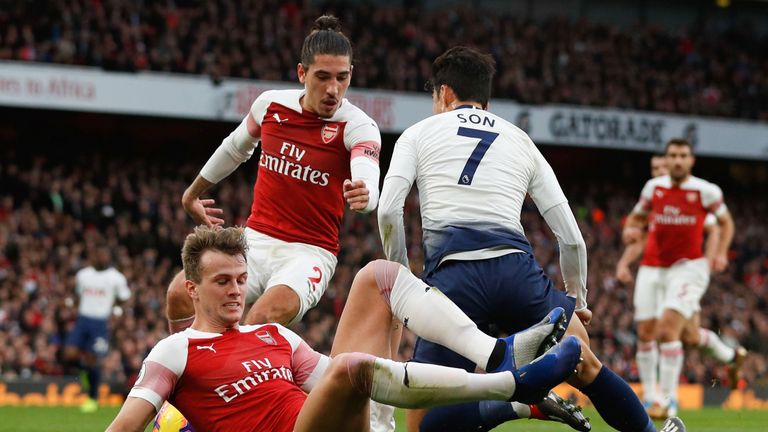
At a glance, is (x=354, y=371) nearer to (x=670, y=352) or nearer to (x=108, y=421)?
(x=108, y=421)

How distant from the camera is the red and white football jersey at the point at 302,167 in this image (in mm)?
7660

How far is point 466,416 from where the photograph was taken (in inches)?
243

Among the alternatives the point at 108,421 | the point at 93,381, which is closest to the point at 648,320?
the point at 108,421

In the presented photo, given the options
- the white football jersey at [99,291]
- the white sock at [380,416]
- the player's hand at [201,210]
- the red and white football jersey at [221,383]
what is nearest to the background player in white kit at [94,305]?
the white football jersey at [99,291]

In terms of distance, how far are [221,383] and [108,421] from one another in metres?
7.00

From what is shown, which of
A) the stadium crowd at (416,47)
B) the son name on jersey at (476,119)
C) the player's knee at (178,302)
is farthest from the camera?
the stadium crowd at (416,47)

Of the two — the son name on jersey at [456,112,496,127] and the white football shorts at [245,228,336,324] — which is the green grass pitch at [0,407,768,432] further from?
the son name on jersey at [456,112,496,127]

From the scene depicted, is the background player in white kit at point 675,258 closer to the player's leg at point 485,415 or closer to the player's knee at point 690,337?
the player's knee at point 690,337

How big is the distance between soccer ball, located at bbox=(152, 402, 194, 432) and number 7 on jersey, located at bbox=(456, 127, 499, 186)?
1788 millimetres

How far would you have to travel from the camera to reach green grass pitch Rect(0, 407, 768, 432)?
10.4 m

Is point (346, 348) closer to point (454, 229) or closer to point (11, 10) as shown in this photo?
point (454, 229)

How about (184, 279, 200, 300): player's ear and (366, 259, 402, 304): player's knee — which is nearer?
(184, 279, 200, 300): player's ear

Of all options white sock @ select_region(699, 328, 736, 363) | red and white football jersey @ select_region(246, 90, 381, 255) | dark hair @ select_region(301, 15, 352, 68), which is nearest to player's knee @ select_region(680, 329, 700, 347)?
white sock @ select_region(699, 328, 736, 363)

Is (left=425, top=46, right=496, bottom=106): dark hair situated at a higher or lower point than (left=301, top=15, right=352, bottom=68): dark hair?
lower
